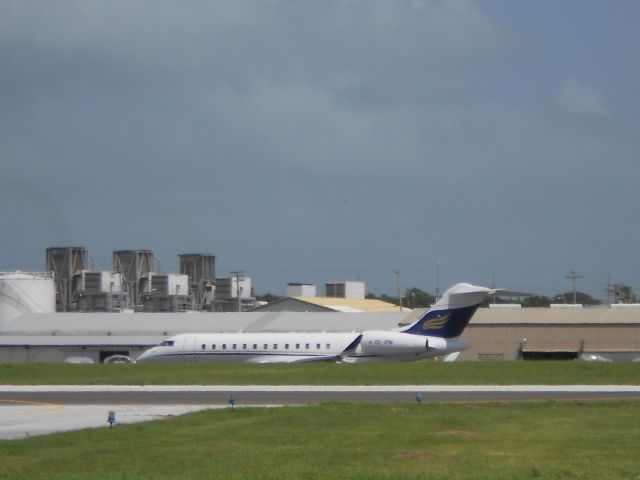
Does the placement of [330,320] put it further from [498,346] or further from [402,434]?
[402,434]

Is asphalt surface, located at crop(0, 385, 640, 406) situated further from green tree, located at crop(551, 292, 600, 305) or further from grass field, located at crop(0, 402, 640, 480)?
green tree, located at crop(551, 292, 600, 305)

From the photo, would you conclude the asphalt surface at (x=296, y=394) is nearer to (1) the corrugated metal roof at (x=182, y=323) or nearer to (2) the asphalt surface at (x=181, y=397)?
(2) the asphalt surface at (x=181, y=397)

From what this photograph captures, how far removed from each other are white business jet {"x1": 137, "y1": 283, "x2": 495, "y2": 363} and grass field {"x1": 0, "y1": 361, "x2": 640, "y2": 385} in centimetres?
297

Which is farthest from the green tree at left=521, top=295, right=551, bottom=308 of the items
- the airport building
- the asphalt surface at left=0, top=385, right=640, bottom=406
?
the asphalt surface at left=0, top=385, right=640, bottom=406

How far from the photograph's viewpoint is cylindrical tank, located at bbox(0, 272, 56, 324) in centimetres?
8869

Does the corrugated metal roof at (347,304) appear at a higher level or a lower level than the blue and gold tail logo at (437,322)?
higher

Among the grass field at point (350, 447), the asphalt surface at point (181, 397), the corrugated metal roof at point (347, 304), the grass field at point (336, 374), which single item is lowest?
the grass field at point (350, 447)

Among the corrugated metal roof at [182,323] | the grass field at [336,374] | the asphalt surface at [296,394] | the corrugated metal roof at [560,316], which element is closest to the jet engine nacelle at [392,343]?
the grass field at [336,374]

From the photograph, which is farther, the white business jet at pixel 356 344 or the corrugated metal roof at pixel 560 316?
the corrugated metal roof at pixel 560 316

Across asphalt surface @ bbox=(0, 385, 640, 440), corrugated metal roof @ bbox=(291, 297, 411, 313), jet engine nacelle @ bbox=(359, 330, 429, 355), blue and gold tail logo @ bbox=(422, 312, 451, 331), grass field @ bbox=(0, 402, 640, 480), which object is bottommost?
grass field @ bbox=(0, 402, 640, 480)

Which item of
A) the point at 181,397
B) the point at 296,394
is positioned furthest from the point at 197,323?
the point at 181,397

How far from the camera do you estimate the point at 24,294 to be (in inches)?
3588

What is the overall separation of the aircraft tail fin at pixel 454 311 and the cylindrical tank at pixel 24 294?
43978mm

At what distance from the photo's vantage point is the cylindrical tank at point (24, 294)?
8869 cm
